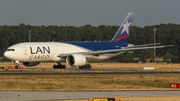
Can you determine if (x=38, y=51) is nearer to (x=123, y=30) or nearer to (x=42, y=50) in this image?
(x=42, y=50)

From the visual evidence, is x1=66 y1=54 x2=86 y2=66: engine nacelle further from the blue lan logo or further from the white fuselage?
the blue lan logo

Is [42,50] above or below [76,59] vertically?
above

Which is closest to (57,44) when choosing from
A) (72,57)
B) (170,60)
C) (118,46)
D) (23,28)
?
(72,57)

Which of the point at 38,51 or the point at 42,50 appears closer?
the point at 38,51

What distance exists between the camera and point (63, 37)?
134 meters

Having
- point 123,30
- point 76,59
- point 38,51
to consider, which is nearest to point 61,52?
point 76,59

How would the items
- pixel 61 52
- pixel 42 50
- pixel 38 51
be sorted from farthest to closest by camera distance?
pixel 61 52 → pixel 42 50 → pixel 38 51

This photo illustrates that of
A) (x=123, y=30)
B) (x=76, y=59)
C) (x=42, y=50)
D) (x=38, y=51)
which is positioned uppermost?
(x=123, y=30)

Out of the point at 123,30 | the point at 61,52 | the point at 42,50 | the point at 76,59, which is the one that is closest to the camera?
the point at 76,59

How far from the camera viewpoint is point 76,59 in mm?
48938

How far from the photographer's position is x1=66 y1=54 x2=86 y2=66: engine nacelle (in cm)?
4894

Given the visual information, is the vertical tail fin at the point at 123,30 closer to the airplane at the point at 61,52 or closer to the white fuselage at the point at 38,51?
the airplane at the point at 61,52

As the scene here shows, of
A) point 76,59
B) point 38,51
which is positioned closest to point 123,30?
point 76,59

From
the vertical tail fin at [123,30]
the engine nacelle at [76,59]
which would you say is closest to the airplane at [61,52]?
the engine nacelle at [76,59]
